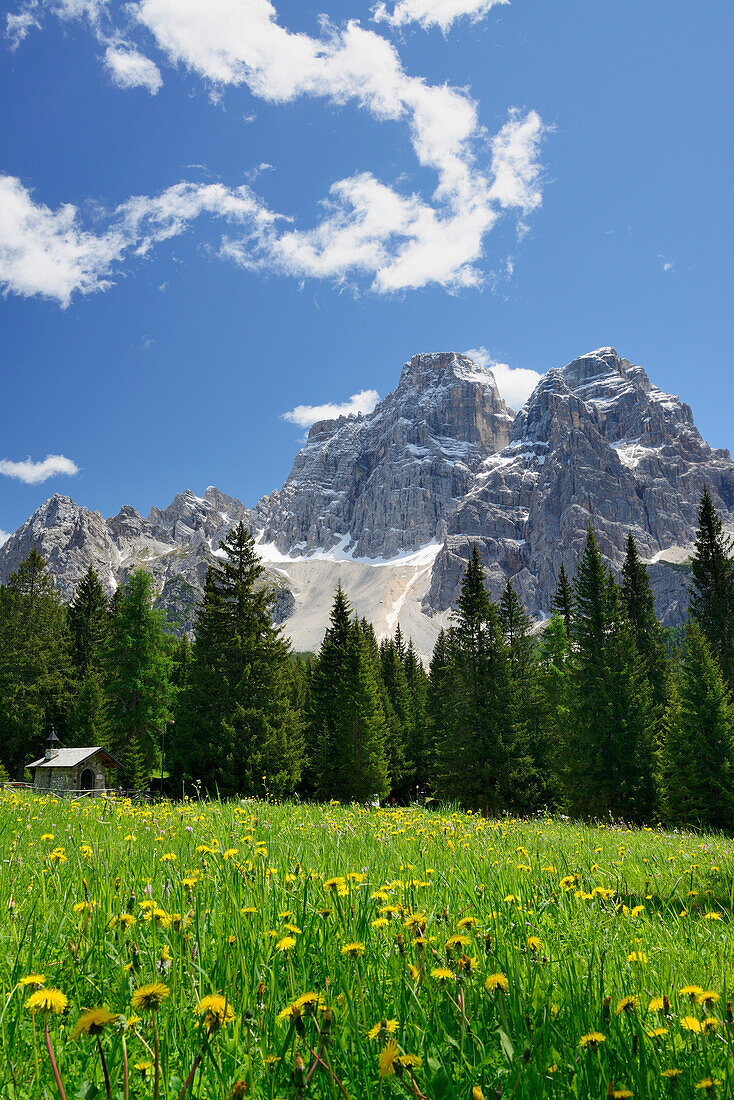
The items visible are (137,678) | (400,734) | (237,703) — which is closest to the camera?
(237,703)

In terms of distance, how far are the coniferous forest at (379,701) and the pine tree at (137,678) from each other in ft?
0.38

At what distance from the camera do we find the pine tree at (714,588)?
122 ft

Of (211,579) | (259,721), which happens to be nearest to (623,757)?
(259,721)

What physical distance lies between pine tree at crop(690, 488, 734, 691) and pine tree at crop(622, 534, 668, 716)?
4576 mm

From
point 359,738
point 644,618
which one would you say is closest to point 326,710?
point 359,738

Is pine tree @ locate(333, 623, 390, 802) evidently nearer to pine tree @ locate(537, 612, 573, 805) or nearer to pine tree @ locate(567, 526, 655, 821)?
pine tree @ locate(537, 612, 573, 805)

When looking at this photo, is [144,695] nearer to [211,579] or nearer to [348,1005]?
[211,579]

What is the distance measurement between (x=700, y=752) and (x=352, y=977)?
28.3 m

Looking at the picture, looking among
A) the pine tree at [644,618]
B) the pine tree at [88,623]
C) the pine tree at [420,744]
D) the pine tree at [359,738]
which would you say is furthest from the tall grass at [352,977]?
the pine tree at [420,744]

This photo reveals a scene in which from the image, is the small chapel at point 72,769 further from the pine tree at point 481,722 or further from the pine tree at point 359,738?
the pine tree at point 481,722

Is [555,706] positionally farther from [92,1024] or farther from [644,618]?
[92,1024]

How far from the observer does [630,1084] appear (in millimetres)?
1455

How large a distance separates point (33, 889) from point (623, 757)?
103 feet

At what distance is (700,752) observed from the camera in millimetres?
25266
